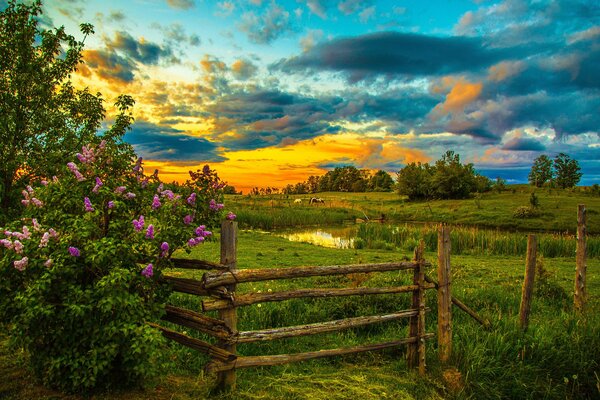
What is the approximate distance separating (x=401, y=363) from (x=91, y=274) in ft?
16.6

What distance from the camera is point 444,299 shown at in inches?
282

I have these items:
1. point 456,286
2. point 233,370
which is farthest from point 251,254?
point 233,370

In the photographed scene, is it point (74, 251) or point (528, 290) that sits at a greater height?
point (74, 251)

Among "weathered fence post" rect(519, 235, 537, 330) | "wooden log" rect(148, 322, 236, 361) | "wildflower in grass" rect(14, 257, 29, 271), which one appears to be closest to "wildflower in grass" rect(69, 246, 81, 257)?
"wildflower in grass" rect(14, 257, 29, 271)

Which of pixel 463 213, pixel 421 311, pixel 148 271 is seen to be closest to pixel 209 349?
pixel 148 271

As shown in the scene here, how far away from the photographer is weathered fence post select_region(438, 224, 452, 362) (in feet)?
23.0

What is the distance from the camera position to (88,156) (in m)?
5.48

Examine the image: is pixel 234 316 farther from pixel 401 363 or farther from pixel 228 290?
pixel 401 363

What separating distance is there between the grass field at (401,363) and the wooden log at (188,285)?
0.78 m

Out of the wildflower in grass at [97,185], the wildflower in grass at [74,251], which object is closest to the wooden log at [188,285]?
the wildflower in grass at [74,251]

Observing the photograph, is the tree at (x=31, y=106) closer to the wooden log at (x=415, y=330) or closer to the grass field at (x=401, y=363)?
the grass field at (x=401, y=363)

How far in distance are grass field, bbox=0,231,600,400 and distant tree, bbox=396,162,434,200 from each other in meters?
58.0

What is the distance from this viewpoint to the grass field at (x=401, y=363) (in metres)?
5.76

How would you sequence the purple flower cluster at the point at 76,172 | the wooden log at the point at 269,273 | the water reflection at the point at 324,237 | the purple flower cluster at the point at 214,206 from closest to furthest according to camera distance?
the purple flower cluster at the point at 76,172 → the wooden log at the point at 269,273 → the purple flower cluster at the point at 214,206 → the water reflection at the point at 324,237
